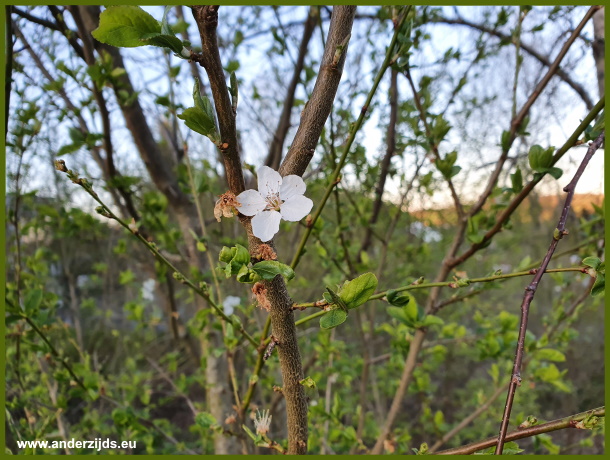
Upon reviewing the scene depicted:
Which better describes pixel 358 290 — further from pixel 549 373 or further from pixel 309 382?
pixel 549 373

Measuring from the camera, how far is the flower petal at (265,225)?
48 cm

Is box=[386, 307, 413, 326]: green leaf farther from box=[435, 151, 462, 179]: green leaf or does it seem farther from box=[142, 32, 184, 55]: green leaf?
box=[142, 32, 184, 55]: green leaf

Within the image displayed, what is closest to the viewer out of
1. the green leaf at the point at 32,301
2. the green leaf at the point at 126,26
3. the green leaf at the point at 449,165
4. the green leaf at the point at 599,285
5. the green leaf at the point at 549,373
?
the green leaf at the point at 126,26

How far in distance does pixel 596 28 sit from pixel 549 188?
357cm

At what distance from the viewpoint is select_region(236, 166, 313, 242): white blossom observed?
484mm

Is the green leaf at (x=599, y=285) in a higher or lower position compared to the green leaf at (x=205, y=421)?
higher

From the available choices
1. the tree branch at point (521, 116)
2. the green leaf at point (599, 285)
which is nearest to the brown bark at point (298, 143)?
the green leaf at point (599, 285)

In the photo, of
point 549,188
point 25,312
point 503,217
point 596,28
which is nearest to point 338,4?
point 503,217

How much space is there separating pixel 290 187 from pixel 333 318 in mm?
166

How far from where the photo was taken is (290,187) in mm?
512

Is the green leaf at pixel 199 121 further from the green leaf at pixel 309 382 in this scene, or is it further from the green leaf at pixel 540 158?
the green leaf at pixel 540 158

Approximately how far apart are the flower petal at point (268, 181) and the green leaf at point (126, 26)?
19cm

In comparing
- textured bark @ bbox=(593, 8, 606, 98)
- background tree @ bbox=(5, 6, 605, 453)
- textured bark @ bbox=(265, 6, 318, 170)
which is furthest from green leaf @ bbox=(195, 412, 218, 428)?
textured bark @ bbox=(593, 8, 606, 98)

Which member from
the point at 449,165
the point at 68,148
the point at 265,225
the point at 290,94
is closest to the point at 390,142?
the point at 290,94
